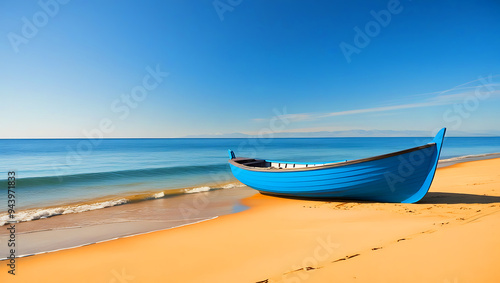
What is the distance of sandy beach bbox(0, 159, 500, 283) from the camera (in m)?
3.25

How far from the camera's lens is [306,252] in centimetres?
444

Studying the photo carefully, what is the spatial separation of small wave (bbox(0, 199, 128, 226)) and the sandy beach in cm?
290

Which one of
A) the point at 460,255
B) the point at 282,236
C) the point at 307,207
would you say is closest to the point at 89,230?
the point at 282,236

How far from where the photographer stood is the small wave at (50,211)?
26.9ft

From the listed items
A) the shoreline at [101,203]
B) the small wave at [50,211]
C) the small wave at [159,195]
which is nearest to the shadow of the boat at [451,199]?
the shoreline at [101,203]

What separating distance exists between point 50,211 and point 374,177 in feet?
39.3

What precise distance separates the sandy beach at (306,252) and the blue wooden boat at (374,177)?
2.16 feet

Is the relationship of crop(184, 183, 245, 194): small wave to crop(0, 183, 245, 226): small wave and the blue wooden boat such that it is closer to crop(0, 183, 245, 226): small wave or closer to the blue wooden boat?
crop(0, 183, 245, 226): small wave

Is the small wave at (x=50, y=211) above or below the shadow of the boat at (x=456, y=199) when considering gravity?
below

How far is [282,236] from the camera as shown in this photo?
5469 mm

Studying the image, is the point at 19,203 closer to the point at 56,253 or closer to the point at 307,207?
the point at 56,253

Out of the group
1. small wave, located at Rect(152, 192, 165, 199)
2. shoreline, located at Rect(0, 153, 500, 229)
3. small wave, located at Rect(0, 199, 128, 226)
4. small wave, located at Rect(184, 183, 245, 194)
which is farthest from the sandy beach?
small wave, located at Rect(184, 183, 245, 194)

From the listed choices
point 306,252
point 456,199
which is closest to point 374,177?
point 456,199

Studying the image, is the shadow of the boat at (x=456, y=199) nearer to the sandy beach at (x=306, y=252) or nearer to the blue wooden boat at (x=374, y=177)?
the sandy beach at (x=306, y=252)
